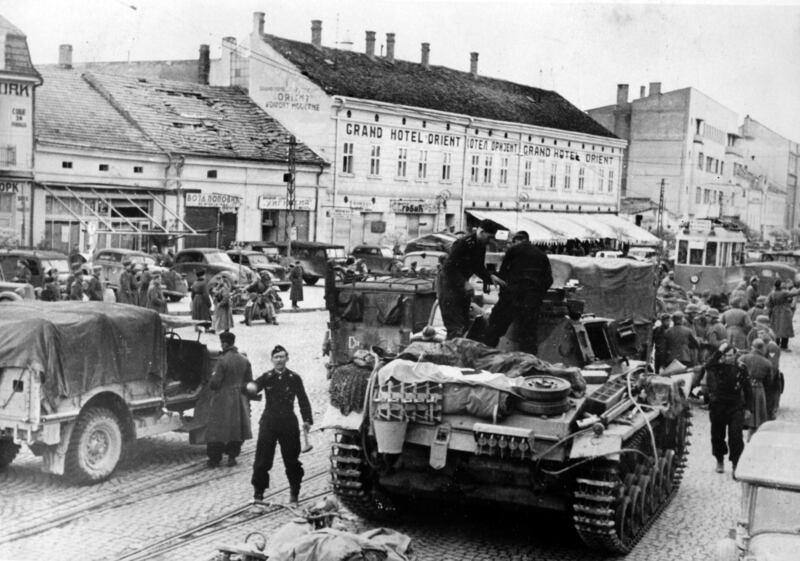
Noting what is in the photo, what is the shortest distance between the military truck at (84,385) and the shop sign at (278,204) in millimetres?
26167

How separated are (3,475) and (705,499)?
761cm

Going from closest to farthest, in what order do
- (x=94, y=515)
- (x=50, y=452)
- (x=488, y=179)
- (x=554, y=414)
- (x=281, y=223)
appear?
(x=554, y=414) → (x=94, y=515) → (x=50, y=452) → (x=281, y=223) → (x=488, y=179)

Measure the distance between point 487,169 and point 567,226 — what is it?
6.09 m

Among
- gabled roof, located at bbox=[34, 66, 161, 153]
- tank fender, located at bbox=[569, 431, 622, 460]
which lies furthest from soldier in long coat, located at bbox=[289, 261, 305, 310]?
tank fender, located at bbox=[569, 431, 622, 460]

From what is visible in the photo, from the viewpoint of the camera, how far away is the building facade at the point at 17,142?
3042 centimetres

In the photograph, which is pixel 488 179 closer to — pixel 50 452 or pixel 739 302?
pixel 739 302

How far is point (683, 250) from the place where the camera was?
35500 millimetres

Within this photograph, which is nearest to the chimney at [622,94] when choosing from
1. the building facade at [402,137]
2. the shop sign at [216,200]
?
the building facade at [402,137]

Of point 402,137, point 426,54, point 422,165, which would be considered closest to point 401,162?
point 402,137

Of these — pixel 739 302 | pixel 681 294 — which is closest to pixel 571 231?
pixel 681 294

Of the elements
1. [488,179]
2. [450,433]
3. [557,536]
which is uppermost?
[488,179]

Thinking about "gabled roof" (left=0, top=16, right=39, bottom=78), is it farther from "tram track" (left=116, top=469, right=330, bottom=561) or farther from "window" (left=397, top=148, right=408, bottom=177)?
"tram track" (left=116, top=469, right=330, bottom=561)

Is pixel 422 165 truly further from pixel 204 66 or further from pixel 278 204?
pixel 204 66

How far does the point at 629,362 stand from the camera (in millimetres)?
12938
